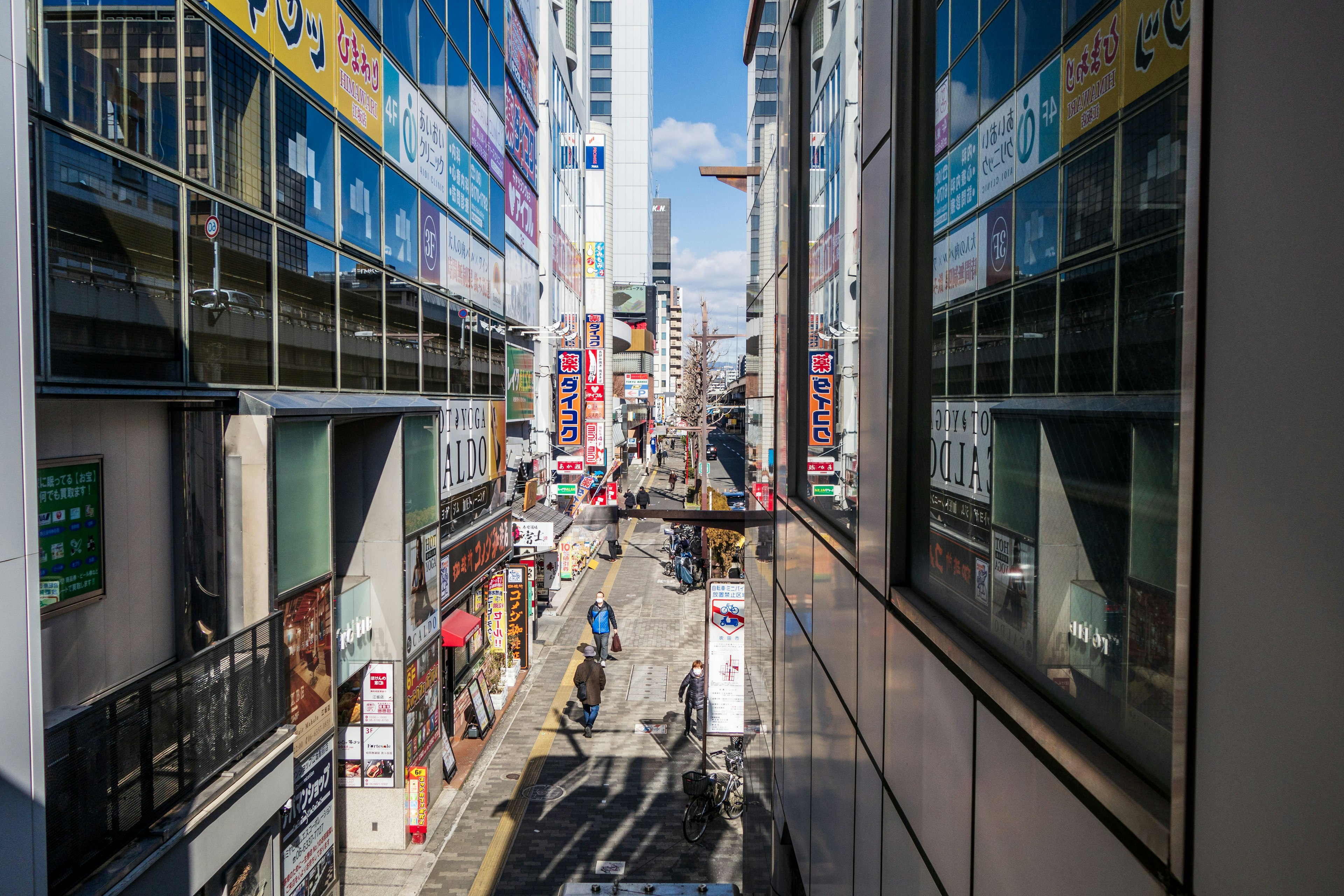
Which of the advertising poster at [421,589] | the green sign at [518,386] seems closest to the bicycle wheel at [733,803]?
the advertising poster at [421,589]

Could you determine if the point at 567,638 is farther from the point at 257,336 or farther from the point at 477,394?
the point at 257,336

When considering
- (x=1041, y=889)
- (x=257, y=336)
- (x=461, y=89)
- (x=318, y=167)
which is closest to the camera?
(x=1041, y=889)

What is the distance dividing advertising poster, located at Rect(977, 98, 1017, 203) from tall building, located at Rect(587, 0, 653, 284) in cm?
7751

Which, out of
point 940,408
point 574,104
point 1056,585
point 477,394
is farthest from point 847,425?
point 574,104

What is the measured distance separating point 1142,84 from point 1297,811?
5.60 feet

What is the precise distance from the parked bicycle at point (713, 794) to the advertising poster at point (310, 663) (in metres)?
5.50

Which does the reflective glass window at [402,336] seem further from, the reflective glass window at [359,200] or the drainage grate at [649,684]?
the drainage grate at [649,684]

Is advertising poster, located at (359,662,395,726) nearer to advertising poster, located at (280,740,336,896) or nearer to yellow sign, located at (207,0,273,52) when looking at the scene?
advertising poster, located at (280,740,336,896)

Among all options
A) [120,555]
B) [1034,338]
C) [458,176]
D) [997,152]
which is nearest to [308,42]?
[120,555]

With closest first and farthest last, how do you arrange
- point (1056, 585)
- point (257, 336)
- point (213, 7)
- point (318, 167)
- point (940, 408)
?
point (1056, 585) → point (940, 408) → point (213, 7) → point (257, 336) → point (318, 167)

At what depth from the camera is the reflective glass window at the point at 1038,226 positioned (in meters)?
2.73

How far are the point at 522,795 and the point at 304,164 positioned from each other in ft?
32.8

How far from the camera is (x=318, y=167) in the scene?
9.15m

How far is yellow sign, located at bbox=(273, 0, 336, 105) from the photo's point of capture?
26.7ft
